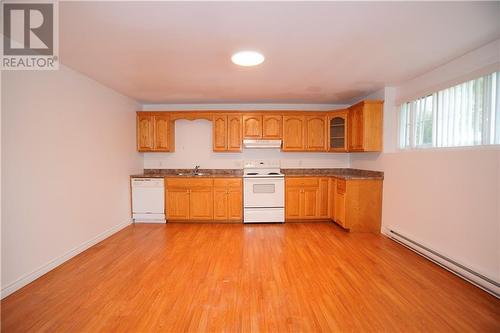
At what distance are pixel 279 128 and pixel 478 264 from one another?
3450mm

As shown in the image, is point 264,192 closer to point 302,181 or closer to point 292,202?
point 292,202

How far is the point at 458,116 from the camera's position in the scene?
105 inches

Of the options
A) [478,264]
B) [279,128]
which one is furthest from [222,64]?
[478,264]

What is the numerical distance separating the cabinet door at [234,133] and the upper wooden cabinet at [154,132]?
48.1 inches

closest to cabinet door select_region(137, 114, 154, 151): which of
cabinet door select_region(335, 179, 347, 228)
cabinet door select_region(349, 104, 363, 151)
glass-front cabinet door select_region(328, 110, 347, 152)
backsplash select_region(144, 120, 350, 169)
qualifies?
backsplash select_region(144, 120, 350, 169)

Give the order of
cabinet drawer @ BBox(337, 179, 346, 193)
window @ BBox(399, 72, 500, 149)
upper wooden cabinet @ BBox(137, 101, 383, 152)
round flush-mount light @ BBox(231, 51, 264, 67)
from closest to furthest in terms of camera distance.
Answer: window @ BBox(399, 72, 500, 149) → round flush-mount light @ BBox(231, 51, 264, 67) → cabinet drawer @ BBox(337, 179, 346, 193) → upper wooden cabinet @ BBox(137, 101, 383, 152)

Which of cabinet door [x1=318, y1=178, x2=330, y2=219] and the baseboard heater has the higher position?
cabinet door [x1=318, y1=178, x2=330, y2=219]

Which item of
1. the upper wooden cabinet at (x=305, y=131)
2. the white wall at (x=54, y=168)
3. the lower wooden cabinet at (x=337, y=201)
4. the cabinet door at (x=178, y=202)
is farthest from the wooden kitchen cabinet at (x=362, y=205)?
the white wall at (x=54, y=168)

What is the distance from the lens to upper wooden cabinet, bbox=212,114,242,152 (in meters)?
4.73

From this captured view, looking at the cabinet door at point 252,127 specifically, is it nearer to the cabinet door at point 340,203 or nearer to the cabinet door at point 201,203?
the cabinet door at point 201,203

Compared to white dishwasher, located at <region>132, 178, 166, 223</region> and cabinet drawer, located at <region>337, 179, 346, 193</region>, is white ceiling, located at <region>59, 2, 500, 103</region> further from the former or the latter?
white dishwasher, located at <region>132, 178, 166, 223</region>

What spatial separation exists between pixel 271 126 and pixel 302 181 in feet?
4.19

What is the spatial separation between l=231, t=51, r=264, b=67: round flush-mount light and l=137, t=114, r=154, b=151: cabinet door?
2823 mm

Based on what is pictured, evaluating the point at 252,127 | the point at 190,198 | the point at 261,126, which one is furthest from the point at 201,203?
the point at 261,126
